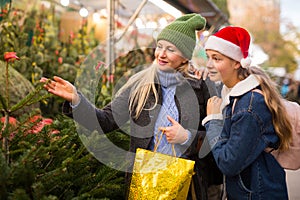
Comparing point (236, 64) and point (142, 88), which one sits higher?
point (236, 64)

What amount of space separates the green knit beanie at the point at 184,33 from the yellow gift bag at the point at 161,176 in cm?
65

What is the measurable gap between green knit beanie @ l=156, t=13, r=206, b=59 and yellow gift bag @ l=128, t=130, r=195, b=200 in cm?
65

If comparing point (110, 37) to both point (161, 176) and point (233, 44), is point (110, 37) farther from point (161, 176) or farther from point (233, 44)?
point (161, 176)

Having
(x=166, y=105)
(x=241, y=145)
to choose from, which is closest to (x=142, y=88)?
(x=166, y=105)

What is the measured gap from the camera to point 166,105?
2.46 meters

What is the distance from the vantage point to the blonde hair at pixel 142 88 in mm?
2430

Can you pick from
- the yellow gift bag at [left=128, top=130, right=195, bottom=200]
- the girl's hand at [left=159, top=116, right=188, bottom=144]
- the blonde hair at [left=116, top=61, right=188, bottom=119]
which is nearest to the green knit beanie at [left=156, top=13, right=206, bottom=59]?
the blonde hair at [left=116, top=61, right=188, bottom=119]

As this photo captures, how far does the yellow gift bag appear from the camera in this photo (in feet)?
7.04

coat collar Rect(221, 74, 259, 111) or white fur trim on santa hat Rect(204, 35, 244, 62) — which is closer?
coat collar Rect(221, 74, 259, 111)

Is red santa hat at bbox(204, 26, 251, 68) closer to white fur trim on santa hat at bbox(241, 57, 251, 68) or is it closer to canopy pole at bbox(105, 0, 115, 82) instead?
white fur trim on santa hat at bbox(241, 57, 251, 68)

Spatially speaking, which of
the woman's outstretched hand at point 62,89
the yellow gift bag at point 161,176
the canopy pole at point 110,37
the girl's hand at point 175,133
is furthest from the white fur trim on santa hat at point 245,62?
the canopy pole at point 110,37

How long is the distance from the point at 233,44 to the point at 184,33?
1.01 feet

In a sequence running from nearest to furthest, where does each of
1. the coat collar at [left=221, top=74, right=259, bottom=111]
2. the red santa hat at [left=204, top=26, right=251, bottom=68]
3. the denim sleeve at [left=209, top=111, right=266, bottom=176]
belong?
1. the denim sleeve at [left=209, top=111, right=266, bottom=176]
2. the coat collar at [left=221, top=74, right=259, bottom=111]
3. the red santa hat at [left=204, top=26, right=251, bottom=68]

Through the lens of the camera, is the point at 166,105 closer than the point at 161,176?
No
